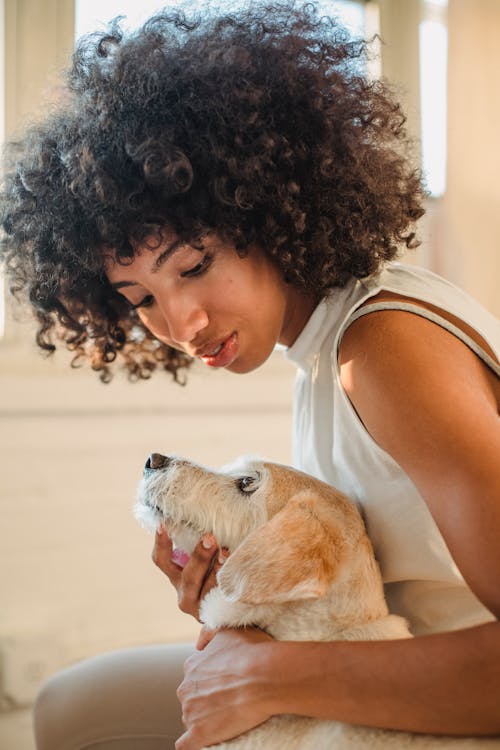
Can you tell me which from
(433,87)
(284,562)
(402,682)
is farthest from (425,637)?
(433,87)

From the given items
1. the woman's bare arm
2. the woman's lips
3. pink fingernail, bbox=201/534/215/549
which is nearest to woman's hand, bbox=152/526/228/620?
Answer: pink fingernail, bbox=201/534/215/549

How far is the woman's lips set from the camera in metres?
1.20

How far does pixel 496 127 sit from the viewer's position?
242 cm

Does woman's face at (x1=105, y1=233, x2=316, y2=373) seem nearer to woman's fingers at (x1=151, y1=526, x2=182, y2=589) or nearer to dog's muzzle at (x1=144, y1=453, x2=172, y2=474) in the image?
dog's muzzle at (x1=144, y1=453, x2=172, y2=474)

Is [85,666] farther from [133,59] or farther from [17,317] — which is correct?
[133,59]

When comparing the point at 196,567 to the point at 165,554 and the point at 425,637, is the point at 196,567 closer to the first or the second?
the point at 165,554

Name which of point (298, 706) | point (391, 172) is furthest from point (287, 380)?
point (298, 706)

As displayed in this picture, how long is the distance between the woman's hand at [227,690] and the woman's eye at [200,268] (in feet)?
1.62

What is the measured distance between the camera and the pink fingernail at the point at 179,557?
1191 mm

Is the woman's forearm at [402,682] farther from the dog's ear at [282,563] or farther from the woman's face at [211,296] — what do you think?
the woman's face at [211,296]

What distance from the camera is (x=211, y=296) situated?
1.14m

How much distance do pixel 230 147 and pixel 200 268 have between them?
0.61ft

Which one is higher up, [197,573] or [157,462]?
[157,462]

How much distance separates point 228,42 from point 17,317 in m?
0.75
